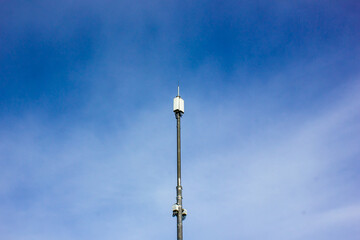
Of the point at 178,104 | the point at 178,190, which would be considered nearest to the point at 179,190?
the point at 178,190

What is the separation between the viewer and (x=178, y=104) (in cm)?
1684

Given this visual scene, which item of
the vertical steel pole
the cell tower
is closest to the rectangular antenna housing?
the cell tower

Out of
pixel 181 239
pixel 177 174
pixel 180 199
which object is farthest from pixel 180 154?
pixel 181 239

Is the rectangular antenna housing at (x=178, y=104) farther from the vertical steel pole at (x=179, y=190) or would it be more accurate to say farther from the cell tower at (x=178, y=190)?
the vertical steel pole at (x=179, y=190)

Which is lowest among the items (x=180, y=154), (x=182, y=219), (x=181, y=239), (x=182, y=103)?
(x=181, y=239)

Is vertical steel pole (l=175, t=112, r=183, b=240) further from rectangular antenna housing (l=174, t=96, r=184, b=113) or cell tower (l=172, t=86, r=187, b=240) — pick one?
rectangular antenna housing (l=174, t=96, r=184, b=113)

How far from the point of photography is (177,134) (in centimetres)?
1623

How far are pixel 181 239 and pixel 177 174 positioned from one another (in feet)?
9.66

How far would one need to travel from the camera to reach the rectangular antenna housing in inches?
659

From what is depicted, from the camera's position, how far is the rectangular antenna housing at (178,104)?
16.7 metres

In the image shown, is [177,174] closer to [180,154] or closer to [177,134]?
[180,154]

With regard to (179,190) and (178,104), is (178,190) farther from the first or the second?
(178,104)

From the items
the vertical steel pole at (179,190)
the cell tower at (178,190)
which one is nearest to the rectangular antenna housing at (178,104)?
the cell tower at (178,190)

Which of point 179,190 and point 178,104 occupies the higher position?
point 178,104
